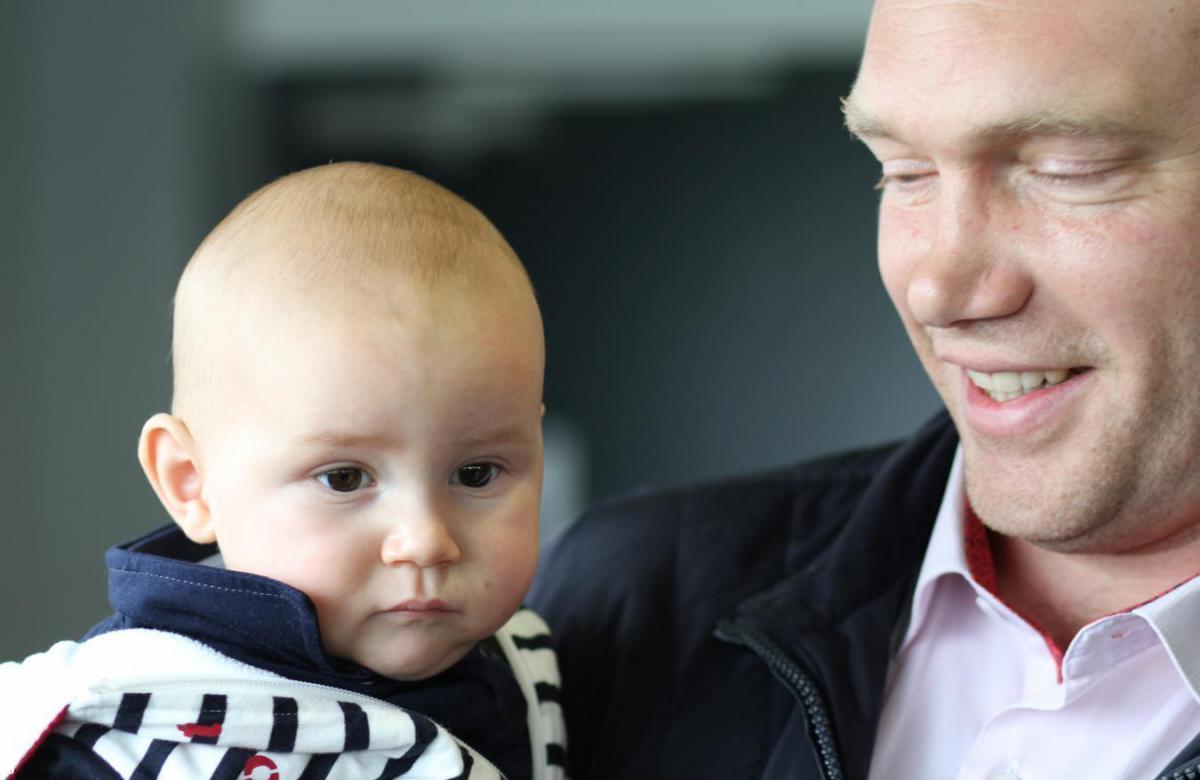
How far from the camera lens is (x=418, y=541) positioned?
4.29 feet

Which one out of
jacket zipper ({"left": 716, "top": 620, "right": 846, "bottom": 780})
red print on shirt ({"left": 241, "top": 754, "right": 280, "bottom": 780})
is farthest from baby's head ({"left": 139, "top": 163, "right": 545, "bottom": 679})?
jacket zipper ({"left": 716, "top": 620, "right": 846, "bottom": 780})

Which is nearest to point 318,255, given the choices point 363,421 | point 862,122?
point 363,421

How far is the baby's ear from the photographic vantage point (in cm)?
139

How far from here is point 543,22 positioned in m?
4.68

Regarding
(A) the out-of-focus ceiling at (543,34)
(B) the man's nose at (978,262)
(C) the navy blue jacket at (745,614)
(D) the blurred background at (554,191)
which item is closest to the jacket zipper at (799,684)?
(C) the navy blue jacket at (745,614)

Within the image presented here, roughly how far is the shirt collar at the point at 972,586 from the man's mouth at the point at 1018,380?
0.17m

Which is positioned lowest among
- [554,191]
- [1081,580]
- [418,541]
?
[554,191]

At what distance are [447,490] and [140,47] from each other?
3376 millimetres

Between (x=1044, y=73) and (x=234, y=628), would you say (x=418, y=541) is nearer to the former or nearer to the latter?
(x=234, y=628)

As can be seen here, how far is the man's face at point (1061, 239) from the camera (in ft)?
4.80

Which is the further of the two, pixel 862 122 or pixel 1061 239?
pixel 862 122

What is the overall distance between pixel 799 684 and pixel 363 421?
1.73 feet

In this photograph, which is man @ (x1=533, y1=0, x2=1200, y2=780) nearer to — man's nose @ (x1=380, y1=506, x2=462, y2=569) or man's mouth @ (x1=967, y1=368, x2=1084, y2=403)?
man's mouth @ (x1=967, y1=368, x2=1084, y2=403)

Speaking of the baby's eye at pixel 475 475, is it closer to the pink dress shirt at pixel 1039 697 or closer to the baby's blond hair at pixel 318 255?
the baby's blond hair at pixel 318 255
